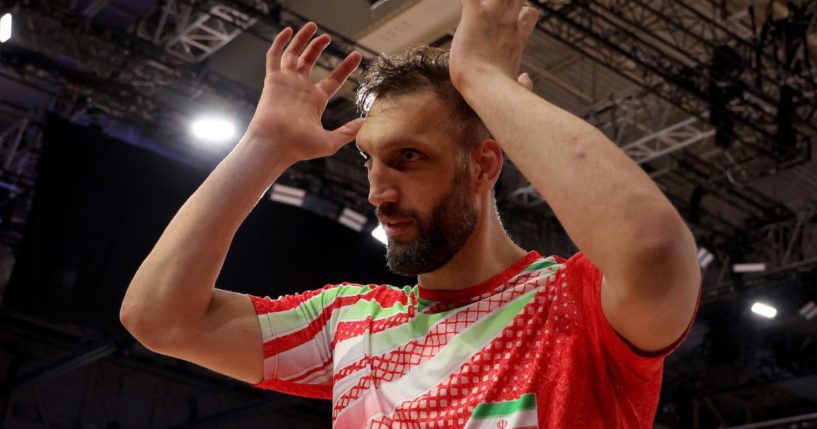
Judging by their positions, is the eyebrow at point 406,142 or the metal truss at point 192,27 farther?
the metal truss at point 192,27

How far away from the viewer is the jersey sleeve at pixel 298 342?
1847 millimetres

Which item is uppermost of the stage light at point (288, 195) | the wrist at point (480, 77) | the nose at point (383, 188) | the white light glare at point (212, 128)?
the white light glare at point (212, 128)

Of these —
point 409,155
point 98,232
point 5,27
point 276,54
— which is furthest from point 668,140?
point 409,155

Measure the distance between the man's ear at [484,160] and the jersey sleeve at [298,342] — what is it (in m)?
0.35

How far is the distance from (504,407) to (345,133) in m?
0.55

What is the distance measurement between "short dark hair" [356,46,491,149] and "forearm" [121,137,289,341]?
8.7 inches

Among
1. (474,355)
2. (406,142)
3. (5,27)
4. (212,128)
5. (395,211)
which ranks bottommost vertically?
(474,355)

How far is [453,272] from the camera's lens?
1730 mm

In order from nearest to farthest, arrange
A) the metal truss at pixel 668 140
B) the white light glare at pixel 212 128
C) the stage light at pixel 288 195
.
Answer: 1. the white light glare at pixel 212 128
2. the metal truss at pixel 668 140
3. the stage light at pixel 288 195

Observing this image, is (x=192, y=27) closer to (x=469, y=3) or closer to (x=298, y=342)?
(x=298, y=342)

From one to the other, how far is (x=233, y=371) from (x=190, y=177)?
7.73 metres

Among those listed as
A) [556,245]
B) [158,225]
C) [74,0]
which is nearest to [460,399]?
[158,225]

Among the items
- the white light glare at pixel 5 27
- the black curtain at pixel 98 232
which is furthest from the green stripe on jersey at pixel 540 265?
the black curtain at pixel 98 232

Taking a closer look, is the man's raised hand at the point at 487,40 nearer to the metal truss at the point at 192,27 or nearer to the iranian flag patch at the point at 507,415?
the iranian flag patch at the point at 507,415
